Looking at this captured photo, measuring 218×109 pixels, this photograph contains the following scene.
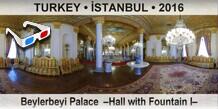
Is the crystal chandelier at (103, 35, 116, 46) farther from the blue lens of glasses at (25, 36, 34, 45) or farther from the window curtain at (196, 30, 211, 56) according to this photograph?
the window curtain at (196, 30, 211, 56)

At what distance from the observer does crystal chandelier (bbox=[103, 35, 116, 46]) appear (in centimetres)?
384

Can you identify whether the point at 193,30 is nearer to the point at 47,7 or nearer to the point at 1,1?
the point at 47,7

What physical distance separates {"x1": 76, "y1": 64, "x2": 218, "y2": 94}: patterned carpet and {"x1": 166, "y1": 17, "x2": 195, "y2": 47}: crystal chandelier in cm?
33

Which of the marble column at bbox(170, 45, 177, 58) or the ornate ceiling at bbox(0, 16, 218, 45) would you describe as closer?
the ornate ceiling at bbox(0, 16, 218, 45)

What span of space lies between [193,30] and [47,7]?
6.83 ft

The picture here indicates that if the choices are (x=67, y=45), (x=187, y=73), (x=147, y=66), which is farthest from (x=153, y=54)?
(x=67, y=45)

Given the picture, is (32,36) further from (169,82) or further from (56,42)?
(169,82)

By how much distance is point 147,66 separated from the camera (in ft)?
12.7

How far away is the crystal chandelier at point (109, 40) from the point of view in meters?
3.84
